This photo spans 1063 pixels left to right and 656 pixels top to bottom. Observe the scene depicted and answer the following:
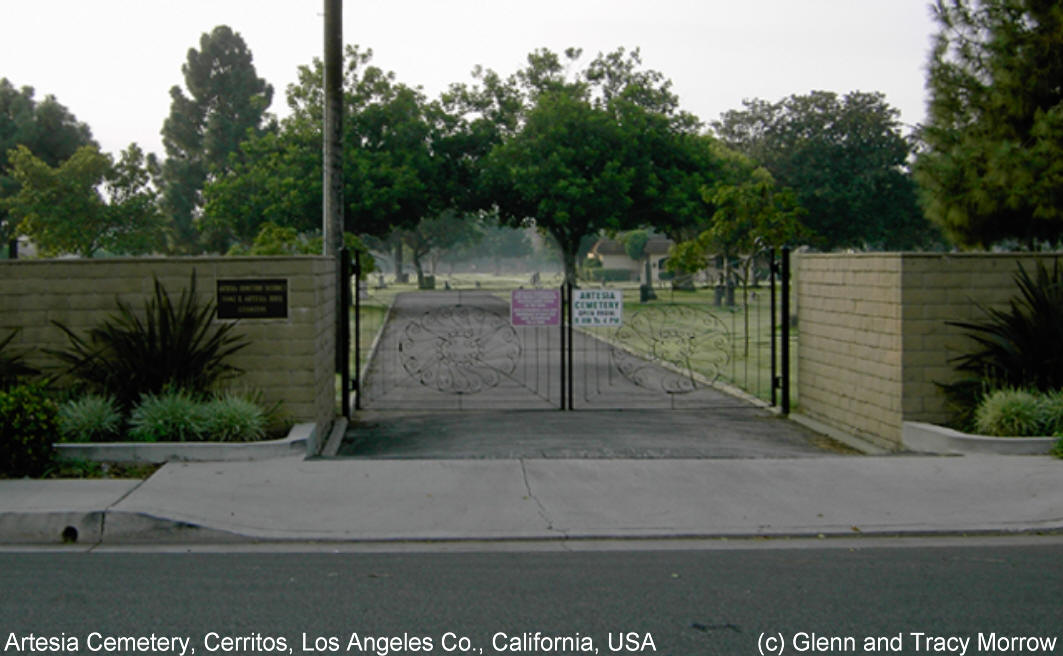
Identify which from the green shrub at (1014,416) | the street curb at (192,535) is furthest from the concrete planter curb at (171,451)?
the green shrub at (1014,416)

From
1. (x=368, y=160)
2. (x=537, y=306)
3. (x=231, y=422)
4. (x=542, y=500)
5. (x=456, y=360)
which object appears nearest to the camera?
(x=542, y=500)

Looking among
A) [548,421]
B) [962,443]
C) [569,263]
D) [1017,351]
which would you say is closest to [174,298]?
[548,421]

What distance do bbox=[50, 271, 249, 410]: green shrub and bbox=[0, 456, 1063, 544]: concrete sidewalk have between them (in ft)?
4.50

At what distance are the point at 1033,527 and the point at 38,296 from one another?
364 inches

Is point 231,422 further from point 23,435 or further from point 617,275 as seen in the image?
point 617,275

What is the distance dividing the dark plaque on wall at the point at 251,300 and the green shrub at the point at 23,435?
2154 mm

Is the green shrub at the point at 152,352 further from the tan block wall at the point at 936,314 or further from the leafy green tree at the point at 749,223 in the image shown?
the leafy green tree at the point at 749,223

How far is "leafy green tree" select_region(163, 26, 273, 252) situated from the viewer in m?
68.9

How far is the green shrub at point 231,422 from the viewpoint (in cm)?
1001

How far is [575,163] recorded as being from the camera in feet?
144

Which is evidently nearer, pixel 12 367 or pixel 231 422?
pixel 231 422

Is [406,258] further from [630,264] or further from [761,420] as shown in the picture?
[761,420]

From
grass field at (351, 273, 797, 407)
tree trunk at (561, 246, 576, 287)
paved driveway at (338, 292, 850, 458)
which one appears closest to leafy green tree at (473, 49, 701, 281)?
tree trunk at (561, 246, 576, 287)

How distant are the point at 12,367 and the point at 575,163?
35211 millimetres
